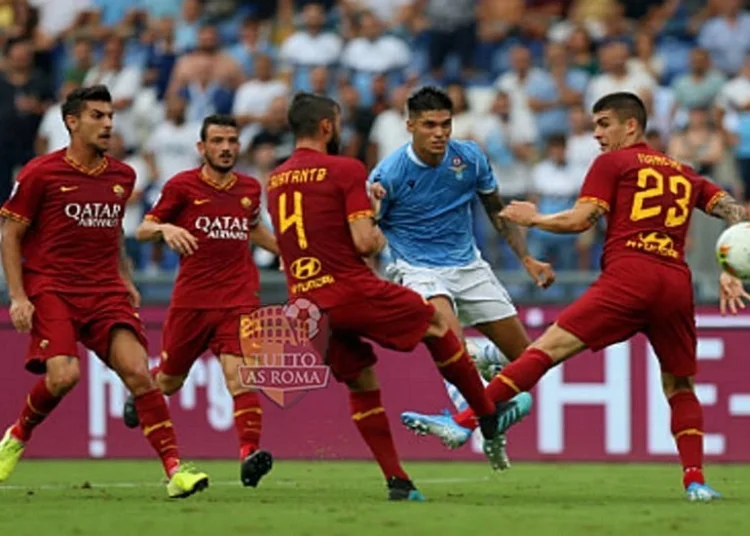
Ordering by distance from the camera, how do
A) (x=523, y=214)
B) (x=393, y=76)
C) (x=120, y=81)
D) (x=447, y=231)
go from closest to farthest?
(x=523, y=214) < (x=447, y=231) < (x=393, y=76) < (x=120, y=81)

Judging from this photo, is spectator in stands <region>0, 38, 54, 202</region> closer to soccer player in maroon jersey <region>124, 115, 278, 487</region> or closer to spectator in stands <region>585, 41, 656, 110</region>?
spectator in stands <region>585, 41, 656, 110</region>

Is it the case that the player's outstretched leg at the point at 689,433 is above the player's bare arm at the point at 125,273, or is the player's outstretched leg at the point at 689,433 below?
below

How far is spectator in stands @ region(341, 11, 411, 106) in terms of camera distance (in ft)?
67.2

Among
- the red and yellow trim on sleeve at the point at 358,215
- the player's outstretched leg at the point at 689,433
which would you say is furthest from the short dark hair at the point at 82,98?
the player's outstretched leg at the point at 689,433

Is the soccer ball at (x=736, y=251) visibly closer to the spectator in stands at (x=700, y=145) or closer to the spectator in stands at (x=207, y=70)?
the spectator in stands at (x=700, y=145)

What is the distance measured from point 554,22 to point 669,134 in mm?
2652

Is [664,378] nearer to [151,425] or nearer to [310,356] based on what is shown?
[151,425]

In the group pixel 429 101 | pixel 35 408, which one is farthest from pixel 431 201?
pixel 35 408

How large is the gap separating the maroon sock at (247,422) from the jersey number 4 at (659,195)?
329 centimetres

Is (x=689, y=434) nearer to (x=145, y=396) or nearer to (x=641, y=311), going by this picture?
(x=641, y=311)

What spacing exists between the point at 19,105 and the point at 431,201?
8587 millimetres

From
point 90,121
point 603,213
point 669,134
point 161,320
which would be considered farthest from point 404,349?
point 669,134

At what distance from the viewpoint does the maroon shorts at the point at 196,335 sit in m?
14.0

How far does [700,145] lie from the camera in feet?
61.1
